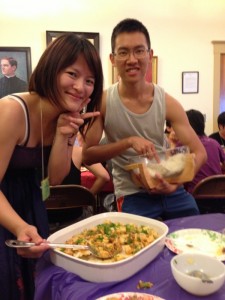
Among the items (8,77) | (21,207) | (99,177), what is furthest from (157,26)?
(21,207)

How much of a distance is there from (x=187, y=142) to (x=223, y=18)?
11.0 feet

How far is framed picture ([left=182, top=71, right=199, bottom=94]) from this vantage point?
4.36 meters

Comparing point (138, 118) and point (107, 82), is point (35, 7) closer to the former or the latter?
point (107, 82)

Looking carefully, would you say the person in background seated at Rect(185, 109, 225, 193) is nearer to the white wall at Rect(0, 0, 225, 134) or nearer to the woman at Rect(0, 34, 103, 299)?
the woman at Rect(0, 34, 103, 299)

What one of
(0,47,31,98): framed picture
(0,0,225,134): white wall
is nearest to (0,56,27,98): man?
(0,47,31,98): framed picture

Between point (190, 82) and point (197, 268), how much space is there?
3.83 meters

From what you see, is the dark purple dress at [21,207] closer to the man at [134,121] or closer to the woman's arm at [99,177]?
the man at [134,121]

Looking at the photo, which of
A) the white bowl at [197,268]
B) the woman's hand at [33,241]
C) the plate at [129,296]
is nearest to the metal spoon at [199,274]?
the white bowl at [197,268]

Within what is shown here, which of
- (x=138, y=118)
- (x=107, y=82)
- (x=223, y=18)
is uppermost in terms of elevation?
(x=223, y=18)

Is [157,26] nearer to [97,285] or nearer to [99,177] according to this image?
[99,177]

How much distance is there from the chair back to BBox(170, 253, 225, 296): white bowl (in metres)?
1.19

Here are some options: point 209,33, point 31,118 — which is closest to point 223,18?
point 209,33

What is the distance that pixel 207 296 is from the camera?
784 mm

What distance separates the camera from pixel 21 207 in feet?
4.17
